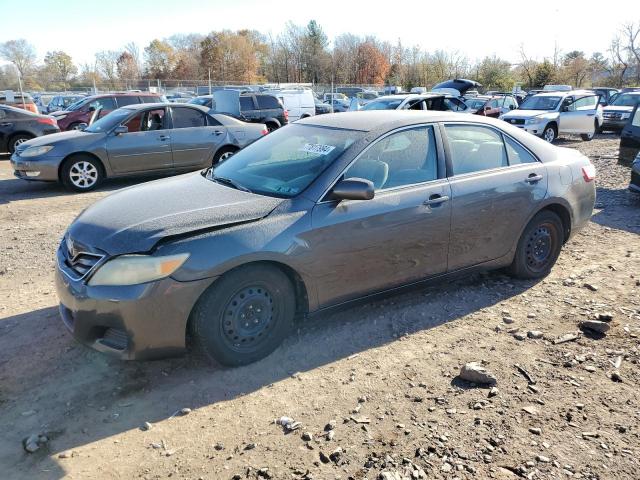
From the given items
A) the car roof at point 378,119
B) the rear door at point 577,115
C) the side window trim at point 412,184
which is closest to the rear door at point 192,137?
the car roof at point 378,119

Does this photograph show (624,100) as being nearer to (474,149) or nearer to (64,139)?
(474,149)

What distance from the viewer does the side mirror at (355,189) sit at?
138 inches

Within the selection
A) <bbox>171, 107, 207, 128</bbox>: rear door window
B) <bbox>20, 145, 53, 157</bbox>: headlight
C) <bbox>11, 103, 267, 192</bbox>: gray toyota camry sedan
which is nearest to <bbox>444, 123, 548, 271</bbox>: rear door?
<bbox>11, 103, 267, 192</bbox>: gray toyota camry sedan

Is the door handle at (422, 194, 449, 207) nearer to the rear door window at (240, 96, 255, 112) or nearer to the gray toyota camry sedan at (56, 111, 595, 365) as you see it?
the gray toyota camry sedan at (56, 111, 595, 365)

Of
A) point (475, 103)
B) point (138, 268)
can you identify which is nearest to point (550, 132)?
point (475, 103)

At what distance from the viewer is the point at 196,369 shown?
11.4 feet

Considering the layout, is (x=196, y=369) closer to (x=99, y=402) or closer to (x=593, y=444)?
(x=99, y=402)

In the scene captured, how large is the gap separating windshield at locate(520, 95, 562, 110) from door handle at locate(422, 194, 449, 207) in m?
15.7

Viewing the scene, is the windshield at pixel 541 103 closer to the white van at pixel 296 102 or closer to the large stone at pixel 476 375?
the white van at pixel 296 102

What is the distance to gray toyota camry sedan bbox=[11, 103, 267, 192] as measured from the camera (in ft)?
29.9

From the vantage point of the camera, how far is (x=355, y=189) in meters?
3.49

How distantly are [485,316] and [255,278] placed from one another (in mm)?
2094

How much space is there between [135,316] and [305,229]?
3.96 ft

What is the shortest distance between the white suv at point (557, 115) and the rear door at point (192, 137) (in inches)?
417
